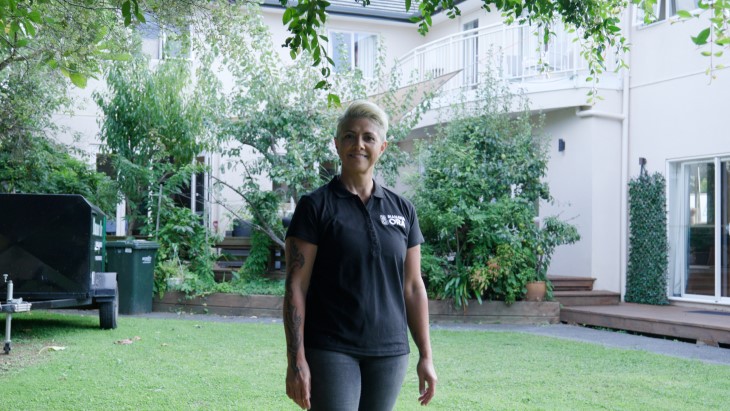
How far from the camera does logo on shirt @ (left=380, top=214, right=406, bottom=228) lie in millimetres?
3249

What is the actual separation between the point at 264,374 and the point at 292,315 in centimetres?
450

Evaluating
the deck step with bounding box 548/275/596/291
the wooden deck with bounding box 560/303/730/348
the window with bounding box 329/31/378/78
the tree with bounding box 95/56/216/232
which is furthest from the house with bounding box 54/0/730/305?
the window with bounding box 329/31/378/78

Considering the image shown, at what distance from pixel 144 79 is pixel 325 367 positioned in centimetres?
1272

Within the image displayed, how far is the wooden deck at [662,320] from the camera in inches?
406

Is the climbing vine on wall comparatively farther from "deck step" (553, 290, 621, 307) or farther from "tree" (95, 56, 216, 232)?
"tree" (95, 56, 216, 232)

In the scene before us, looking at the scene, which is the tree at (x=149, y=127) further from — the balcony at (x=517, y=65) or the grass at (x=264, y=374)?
the grass at (x=264, y=374)

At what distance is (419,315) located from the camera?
3434 mm

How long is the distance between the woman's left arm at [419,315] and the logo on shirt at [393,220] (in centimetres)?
15

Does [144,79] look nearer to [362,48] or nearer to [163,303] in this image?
[163,303]

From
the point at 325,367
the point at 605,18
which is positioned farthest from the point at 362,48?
the point at 325,367

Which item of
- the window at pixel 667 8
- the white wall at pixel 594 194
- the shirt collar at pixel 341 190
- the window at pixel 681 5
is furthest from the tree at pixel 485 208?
the shirt collar at pixel 341 190

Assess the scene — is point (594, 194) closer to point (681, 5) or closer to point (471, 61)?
point (681, 5)

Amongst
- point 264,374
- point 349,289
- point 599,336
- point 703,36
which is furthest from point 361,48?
point 349,289

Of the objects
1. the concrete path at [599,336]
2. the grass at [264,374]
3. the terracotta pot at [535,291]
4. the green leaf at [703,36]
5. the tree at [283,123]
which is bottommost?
the concrete path at [599,336]
